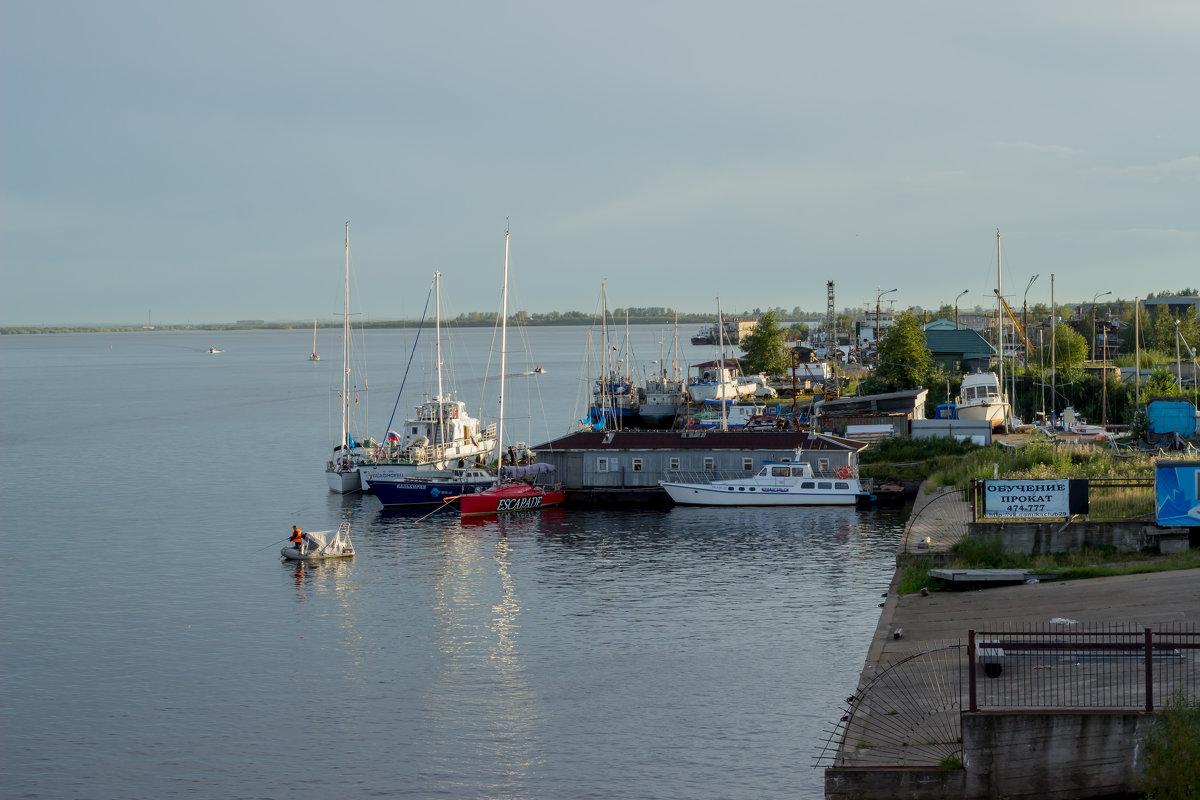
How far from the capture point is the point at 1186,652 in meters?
20.5

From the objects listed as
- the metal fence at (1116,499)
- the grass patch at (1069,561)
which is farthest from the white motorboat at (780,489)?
the grass patch at (1069,561)

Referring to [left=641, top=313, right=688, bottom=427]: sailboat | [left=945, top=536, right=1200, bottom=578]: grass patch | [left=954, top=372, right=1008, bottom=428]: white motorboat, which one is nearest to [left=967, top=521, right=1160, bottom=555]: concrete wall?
[left=945, top=536, right=1200, bottom=578]: grass patch

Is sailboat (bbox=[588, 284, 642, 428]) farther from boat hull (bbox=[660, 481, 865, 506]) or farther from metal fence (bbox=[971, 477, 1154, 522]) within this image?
metal fence (bbox=[971, 477, 1154, 522])

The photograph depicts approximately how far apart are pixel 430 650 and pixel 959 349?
3796 inches

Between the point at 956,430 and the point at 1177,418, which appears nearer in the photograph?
the point at 1177,418

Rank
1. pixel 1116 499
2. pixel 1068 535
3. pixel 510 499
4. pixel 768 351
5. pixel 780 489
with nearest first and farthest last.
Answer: pixel 1068 535 < pixel 1116 499 < pixel 780 489 < pixel 510 499 < pixel 768 351

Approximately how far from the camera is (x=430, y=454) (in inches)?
2815

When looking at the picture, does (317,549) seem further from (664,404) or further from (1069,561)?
(664,404)

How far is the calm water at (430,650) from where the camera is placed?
2498 centimetres

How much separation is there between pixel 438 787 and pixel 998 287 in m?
70.4

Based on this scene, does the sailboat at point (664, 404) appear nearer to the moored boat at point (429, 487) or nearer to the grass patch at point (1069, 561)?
the moored boat at point (429, 487)

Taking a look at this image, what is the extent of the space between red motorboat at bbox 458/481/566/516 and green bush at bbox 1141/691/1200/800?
48121 mm

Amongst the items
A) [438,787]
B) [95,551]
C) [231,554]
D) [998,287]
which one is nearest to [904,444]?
[998,287]

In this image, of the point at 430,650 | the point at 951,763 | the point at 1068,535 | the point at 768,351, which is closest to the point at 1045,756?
the point at 951,763
